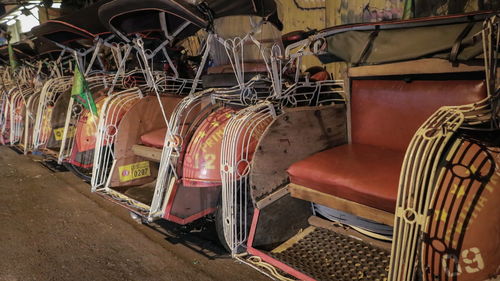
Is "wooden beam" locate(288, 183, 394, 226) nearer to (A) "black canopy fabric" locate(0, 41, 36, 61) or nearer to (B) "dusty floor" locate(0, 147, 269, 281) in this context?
(B) "dusty floor" locate(0, 147, 269, 281)

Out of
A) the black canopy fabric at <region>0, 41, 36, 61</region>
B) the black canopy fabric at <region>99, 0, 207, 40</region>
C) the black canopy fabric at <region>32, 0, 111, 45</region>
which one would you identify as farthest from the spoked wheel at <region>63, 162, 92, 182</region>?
the black canopy fabric at <region>0, 41, 36, 61</region>

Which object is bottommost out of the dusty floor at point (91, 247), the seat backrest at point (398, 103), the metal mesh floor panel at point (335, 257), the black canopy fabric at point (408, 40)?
the dusty floor at point (91, 247)

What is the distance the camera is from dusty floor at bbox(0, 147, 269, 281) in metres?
2.80

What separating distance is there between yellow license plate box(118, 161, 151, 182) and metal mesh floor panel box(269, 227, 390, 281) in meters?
2.28

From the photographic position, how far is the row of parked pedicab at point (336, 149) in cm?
165

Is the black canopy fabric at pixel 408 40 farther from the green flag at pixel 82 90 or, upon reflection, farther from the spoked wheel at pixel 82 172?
the spoked wheel at pixel 82 172

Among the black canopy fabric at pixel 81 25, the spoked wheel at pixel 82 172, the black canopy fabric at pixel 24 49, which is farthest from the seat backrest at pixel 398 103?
the black canopy fabric at pixel 24 49

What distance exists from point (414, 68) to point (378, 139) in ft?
2.07

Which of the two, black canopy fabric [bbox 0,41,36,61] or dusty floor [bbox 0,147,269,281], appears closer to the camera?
dusty floor [bbox 0,147,269,281]

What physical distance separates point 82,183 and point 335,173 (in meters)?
4.47

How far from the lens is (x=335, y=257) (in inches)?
92.4

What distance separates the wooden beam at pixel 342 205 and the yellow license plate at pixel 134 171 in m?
2.30

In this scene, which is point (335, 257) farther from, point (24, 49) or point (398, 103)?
point (24, 49)

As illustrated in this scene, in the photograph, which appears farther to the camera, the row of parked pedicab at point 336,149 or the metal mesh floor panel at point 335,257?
the metal mesh floor panel at point 335,257
